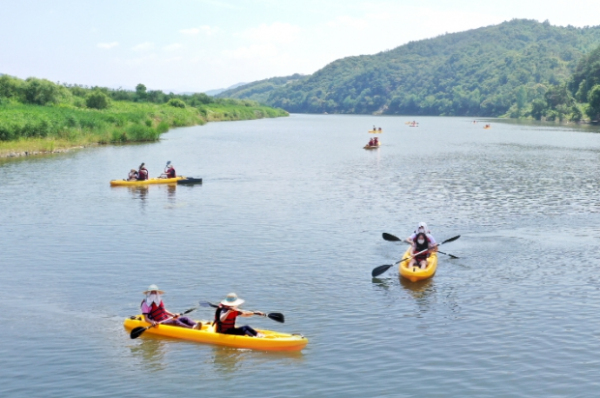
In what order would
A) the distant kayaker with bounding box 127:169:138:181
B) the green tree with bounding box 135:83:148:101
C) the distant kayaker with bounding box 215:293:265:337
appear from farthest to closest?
the green tree with bounding box 135:83:148:101 < the distant kayaker with bounding box 127:169:138:181 < the distant kayaker with bounding box 215:293:265:337

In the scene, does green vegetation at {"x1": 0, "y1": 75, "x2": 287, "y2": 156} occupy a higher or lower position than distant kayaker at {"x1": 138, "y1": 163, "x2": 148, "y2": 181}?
higher

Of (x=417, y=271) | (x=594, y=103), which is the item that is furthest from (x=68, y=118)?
(x=594, y=103)

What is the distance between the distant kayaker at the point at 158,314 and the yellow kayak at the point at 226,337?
151mm

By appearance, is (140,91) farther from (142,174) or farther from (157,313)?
(157,313)

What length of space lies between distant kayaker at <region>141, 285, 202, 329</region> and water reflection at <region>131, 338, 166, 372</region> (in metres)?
0.55

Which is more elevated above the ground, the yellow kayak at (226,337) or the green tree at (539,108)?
the green tree at (539,108)

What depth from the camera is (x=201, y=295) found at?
72.7ft

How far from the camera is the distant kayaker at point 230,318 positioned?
18.3 meters

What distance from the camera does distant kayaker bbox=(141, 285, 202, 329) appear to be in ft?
62.5

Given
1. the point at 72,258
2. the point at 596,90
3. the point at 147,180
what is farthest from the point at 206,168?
the point at 596,90

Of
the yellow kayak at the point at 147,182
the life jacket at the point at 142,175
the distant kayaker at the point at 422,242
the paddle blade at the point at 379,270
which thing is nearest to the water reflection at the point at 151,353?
the paddle blade at the point at 379,270

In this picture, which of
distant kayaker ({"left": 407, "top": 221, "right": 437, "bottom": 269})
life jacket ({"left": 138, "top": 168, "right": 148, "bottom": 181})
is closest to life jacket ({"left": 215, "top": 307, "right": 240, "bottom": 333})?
distant kayaker ({"left": 407, "top": 221, "right": 437, "bottom": 269})

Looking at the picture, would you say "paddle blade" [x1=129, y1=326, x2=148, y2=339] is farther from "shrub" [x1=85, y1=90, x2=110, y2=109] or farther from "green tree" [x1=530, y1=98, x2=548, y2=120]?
"green tree" [x1=530, y1=98, x2=548, y2=120]

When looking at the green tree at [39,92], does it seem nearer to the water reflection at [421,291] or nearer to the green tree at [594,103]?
the water reflection at [421,291]
